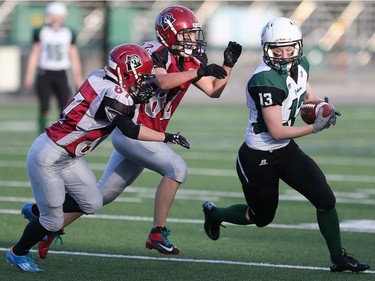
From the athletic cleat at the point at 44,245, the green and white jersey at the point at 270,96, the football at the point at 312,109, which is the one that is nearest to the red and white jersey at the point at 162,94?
the green and white jersey at the point at 270,96

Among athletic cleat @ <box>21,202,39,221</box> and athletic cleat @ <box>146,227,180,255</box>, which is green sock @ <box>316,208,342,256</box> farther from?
athletic cleat @ <box>21,202,39,221</box>

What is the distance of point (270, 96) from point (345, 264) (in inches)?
44.8

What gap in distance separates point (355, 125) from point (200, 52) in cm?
1225

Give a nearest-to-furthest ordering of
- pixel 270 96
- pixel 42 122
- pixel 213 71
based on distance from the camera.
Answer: pixel 270 96
pixel 213 71
pixel 42 122

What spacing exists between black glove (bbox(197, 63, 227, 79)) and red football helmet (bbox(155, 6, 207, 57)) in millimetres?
299

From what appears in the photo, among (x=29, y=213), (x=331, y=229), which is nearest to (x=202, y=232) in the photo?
(x=29, y=213)

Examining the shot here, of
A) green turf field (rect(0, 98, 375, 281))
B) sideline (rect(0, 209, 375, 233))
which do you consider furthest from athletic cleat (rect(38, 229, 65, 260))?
sideline (rect(0, 209, 375, 233))

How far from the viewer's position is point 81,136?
638 cm

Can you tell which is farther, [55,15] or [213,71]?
[55,15]

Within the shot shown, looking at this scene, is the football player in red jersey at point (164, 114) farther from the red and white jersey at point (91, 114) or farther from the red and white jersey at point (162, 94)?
the red and white jersey at point (91, 114)

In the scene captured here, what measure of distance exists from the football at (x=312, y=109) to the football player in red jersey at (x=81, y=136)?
81 cm

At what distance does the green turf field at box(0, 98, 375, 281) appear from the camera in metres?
6.52

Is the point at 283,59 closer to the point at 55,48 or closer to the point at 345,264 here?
the point at 345,264

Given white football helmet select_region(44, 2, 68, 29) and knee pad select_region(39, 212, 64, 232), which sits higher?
A: knee pad select_region(39, 212, 64, 232)
